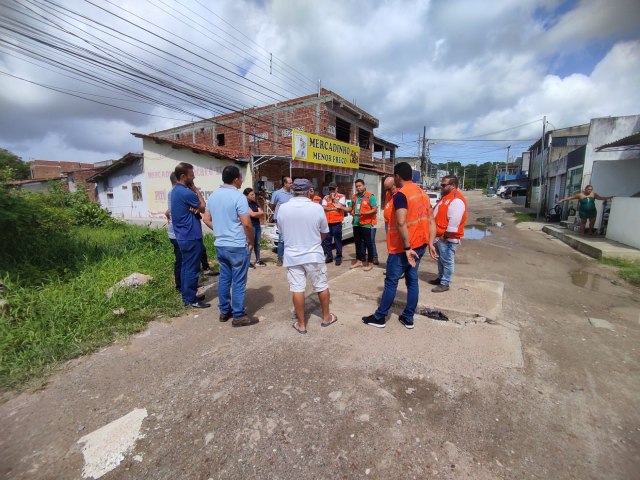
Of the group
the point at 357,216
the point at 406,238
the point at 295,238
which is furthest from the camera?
the point at 357,216

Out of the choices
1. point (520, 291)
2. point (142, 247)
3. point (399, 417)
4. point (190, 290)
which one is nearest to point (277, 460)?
point (399, 417)

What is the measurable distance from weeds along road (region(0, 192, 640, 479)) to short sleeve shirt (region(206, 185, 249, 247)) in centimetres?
105

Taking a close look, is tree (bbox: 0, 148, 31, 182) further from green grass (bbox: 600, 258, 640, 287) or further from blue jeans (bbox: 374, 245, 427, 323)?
green grass (bbox: 600, 258, 640, 287)

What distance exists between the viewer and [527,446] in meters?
1.88

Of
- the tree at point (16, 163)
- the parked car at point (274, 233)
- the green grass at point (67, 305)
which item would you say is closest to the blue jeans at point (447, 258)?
the parked car at point (274, 233)

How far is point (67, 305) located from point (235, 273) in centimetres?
212

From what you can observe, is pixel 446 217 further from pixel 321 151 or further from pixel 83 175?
pixel 83 175

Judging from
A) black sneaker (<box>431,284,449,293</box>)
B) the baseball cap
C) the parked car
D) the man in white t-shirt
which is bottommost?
black sneaker (<box>431,284,449,293</box>)

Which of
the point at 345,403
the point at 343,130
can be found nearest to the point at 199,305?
the point at 345,403

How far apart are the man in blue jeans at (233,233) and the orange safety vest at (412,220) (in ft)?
5.19

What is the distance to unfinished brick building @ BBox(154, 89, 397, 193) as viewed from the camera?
15.7 meters

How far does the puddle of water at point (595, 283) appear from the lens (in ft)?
16.1

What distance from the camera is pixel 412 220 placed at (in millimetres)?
3229

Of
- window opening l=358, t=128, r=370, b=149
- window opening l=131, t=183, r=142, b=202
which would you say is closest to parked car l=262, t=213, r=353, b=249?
window opening l=131, t=183, r=142, b=202
